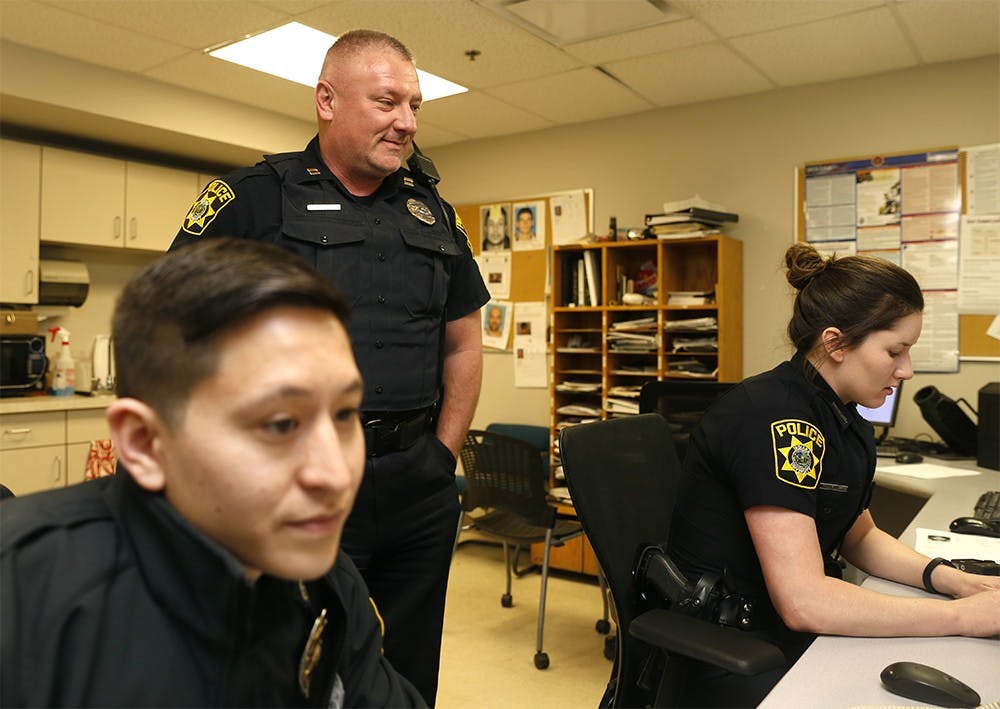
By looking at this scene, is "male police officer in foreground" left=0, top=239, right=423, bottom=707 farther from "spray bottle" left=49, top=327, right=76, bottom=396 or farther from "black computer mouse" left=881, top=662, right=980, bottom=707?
"spray bottle" left=49, top=327, right=76, bottom=396

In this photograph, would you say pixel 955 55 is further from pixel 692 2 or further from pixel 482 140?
pixel 482 140

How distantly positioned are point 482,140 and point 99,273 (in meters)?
2.53

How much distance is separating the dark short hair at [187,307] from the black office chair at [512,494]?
8.83ft

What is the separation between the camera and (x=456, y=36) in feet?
11.2

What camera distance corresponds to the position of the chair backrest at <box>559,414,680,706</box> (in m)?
1.54

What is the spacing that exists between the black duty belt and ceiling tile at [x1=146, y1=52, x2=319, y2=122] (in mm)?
2759

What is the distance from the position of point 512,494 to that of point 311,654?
271cm

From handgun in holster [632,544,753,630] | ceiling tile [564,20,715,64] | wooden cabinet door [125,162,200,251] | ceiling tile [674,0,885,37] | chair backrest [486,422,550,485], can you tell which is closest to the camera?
handgun in holster [632,544,753,630]

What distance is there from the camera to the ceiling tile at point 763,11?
3.08 metres

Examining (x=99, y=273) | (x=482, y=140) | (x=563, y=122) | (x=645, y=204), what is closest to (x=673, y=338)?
(x=645, y=204)

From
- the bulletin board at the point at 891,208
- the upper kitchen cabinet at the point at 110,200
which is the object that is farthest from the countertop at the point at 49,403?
the bulletin board at the point at 891,208

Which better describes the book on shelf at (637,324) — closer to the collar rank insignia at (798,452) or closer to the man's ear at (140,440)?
the collar rank insignia at (798,452)

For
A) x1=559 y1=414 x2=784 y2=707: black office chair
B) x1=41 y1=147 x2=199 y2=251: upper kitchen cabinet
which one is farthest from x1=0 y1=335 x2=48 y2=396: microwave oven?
x1=559 y1=414 x2=784 y2=707: black office chair

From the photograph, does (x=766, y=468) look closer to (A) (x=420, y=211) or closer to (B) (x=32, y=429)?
(A) (x=420, y=211)
